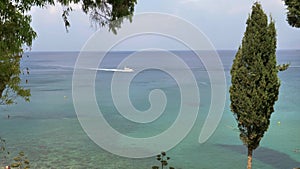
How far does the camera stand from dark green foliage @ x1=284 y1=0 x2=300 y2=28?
356 inches

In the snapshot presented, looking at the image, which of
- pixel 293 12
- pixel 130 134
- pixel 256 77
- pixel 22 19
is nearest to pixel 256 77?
pixel 256 77

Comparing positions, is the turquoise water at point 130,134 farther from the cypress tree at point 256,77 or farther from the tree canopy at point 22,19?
the tree canopy at point 22,19

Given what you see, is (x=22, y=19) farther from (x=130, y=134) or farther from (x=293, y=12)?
(x=130, y=134)

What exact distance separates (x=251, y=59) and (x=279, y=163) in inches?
298

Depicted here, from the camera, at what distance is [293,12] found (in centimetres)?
918

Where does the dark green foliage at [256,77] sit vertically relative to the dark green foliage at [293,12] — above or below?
below

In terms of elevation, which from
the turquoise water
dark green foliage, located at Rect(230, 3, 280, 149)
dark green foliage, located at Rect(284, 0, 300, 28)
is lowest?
the turquoise water

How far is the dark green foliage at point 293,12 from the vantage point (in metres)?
9.04

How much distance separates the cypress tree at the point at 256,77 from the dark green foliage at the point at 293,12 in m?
1.56

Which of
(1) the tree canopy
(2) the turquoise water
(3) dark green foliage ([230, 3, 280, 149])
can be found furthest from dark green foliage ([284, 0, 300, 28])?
(2) the turquoise water

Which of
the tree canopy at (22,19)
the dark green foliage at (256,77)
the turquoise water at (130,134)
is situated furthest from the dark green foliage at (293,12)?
the turquoise water at (130,134)

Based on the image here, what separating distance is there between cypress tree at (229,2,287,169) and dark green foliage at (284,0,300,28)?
1.56 meters

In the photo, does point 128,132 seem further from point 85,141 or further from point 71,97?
point 71,97

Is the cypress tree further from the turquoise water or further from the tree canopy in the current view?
the tree canopy
